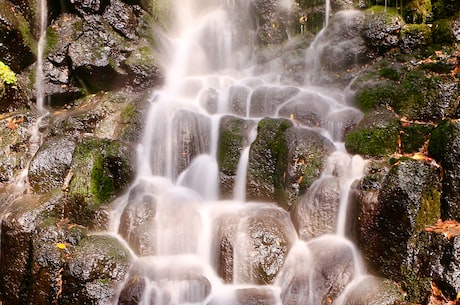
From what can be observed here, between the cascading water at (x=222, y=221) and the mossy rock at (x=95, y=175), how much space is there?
28 centimetres

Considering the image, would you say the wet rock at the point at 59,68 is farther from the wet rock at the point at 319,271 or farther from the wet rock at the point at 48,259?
the wet rock at the point at 319,271

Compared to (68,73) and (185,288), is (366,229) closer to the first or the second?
(185,288)

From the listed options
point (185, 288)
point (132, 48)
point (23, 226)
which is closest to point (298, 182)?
point (185, 288)

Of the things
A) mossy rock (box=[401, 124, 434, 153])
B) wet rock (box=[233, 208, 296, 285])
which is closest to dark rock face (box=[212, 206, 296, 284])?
wet rock (box=[233, 208, 296, 285])

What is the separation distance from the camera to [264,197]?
6.99 meters

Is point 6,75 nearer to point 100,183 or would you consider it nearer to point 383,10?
point 100,183

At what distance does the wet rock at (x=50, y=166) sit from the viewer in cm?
718

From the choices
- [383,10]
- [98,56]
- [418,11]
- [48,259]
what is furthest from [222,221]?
[418,11]

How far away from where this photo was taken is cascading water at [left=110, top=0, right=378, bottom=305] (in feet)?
17.9

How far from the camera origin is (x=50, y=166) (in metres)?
7.33

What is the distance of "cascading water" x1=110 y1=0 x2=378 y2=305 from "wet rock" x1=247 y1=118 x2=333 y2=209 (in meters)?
0.18

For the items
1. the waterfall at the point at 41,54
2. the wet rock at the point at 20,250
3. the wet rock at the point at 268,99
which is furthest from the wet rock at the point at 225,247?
the waterfall at the point at 41,54

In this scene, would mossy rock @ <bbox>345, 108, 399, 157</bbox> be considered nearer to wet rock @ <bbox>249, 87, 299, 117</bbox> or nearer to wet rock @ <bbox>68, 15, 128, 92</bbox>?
wet rock @ <bbox>249, 87, 299, 117</bbox>

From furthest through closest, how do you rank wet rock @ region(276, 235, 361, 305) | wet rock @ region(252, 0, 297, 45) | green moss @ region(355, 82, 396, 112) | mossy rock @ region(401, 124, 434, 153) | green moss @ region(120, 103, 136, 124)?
wet rock @ region(252, 0, 297, 45) → green moss @ region(120, 103, 136, 124) → green moss @ region(355, 82, 396, 112) → mossy rock @ region(401, 124, 434, 153) → wet rock @ region(276, 235, 361, 305)
